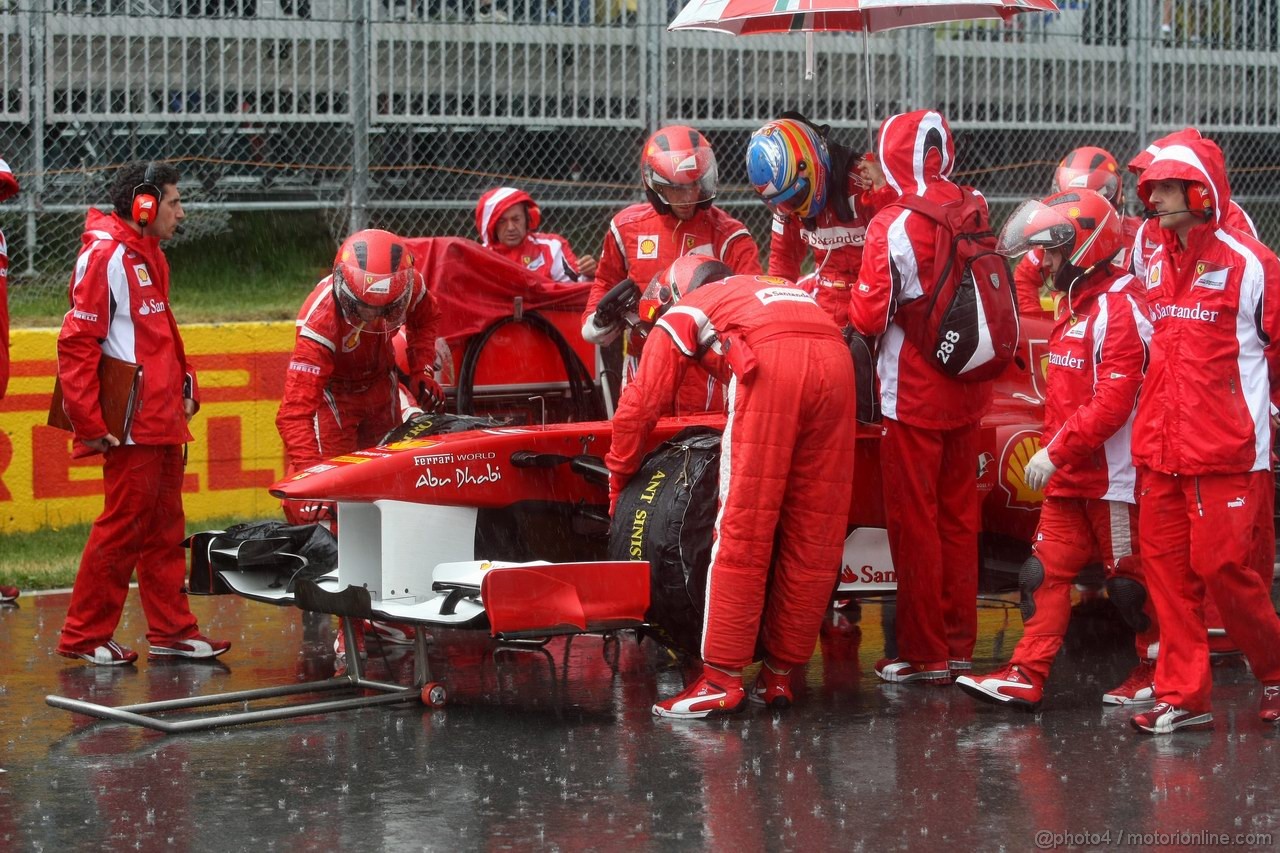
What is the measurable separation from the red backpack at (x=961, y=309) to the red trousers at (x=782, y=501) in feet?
1.56

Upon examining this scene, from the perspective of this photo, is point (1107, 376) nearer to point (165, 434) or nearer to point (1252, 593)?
point (1252, 593)

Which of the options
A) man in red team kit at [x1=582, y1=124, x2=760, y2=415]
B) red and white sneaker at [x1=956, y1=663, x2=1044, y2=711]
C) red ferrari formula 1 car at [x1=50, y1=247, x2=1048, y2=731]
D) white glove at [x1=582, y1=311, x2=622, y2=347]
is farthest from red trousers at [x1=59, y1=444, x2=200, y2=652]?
red and white sneaker at [x1=956, y1=663, x2=1044, y2=711]

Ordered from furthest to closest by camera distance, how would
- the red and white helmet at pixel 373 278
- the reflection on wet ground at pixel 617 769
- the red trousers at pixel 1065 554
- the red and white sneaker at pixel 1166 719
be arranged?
the red and white helmet at pixel 373 278 < the red trousers at pixel 1065 554 < the red and white sneaker at pixel 1166 719 < the reflection on wet ground at pixel 617 769

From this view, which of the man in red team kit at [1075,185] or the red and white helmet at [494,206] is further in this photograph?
the red and white helmet at [494,206]

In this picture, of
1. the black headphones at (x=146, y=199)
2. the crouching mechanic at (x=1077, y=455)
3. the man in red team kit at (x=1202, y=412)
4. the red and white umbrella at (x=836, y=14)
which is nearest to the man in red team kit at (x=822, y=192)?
the red and white umbrella at (x=836, y=14)

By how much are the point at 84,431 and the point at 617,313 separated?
241cm

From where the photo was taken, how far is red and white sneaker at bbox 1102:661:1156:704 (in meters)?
6.59

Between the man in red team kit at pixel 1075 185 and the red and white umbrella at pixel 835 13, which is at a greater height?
the red and white umbrella at pixel 835 13

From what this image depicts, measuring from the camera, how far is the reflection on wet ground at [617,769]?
16.6 ft

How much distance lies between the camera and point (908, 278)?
6633 millimetres

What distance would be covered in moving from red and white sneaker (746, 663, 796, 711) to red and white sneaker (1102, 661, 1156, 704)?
46.2 inches

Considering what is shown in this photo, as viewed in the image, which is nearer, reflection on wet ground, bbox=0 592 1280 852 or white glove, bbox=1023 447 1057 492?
reflection on wet ground, bbox=0 592 1280 852

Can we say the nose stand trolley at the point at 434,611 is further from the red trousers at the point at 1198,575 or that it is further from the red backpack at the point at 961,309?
the red trousers at the point at 1198,575

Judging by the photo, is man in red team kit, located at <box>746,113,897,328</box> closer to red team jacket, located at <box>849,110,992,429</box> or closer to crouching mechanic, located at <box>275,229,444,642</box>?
red team jacket, located at <box>849,110,992,429</box>
